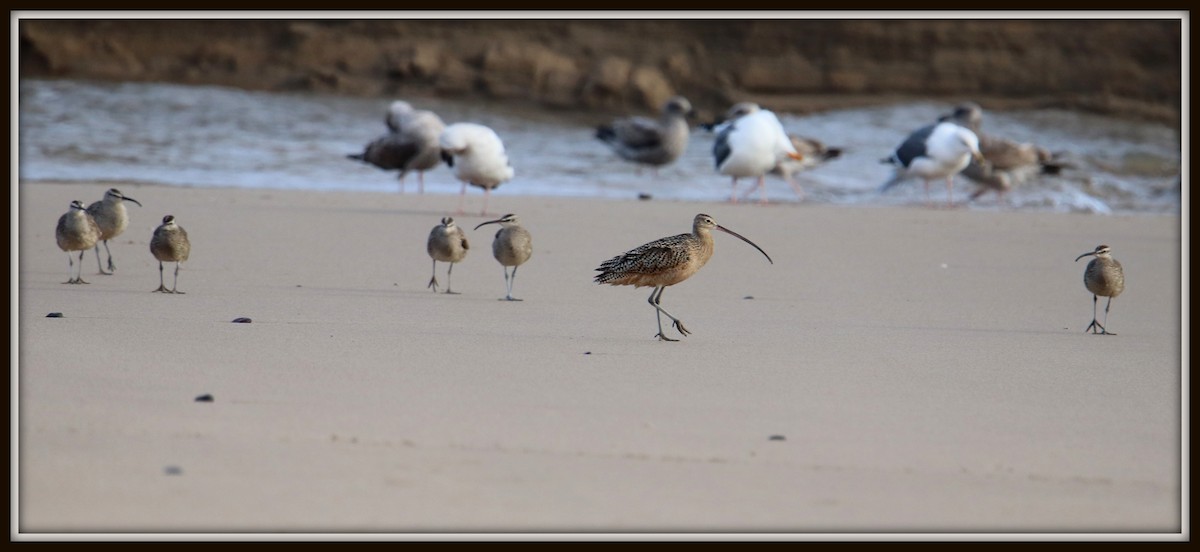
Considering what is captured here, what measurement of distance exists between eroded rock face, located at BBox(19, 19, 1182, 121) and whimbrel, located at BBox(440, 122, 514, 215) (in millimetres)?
10755

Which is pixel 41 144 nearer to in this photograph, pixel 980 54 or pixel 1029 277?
pixel 1029 277

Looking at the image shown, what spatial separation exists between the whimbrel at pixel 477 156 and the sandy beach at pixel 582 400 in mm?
3552

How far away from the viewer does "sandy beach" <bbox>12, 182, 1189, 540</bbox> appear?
153 inches

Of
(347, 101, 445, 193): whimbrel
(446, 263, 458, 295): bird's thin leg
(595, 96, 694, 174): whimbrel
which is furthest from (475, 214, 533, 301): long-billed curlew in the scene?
(595, 96, 694, 174): whimbrel

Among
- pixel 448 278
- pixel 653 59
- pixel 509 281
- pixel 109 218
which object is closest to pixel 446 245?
pixel 448 278

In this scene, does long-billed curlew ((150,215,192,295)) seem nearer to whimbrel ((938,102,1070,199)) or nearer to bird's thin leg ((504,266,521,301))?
bird's thin leg ((504,266,521,301))

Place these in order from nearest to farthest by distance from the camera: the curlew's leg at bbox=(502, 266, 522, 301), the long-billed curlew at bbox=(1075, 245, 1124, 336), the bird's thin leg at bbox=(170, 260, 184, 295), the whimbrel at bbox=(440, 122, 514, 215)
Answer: the long-billed curlew at bbox=(1075, 245, 1124, 336)
the bird's thin leg at bbox=(170, 260, 184, 295)
the curlew's leg at bbox=(502, 266, 522, 301)
the whimbrel at bbox=(440, 122, 514, 215)

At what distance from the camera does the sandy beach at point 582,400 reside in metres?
3.90

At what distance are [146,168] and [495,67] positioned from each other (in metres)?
10.2

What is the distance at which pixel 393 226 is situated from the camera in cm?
1059

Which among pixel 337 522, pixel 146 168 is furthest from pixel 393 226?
pixel 337 522

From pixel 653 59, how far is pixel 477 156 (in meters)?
14.2

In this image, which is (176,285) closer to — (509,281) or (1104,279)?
(509,281)

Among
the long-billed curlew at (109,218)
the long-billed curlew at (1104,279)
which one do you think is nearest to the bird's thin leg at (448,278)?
the long-billed curlew at (109,218)
